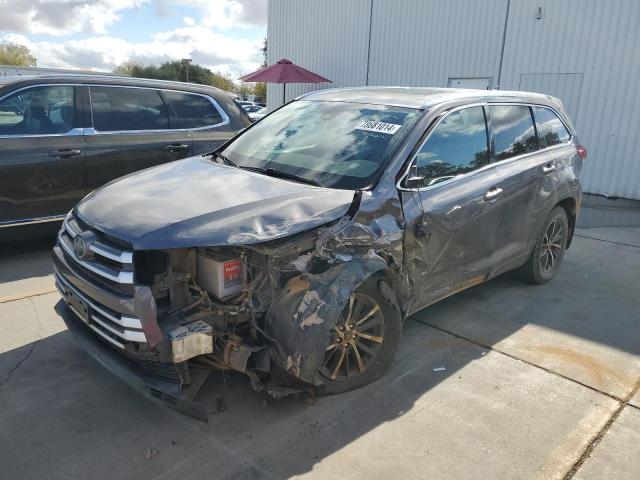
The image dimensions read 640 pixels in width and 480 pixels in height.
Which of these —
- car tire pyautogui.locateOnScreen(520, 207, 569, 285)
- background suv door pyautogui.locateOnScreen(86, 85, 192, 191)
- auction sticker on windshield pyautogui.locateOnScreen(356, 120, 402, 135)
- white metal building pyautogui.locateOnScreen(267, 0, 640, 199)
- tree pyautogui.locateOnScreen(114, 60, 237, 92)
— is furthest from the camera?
tree pyautogui.locateOnScreen(114, 60, 237, 92)

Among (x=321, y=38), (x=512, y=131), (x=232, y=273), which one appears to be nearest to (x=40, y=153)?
(x=232, y=273)

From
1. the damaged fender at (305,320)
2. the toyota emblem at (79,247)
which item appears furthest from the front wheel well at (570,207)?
the toyota emblem at (79,247)

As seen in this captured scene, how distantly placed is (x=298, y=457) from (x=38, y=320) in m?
2.54

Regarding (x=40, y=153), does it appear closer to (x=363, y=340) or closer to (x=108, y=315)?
(x=108, y=315)

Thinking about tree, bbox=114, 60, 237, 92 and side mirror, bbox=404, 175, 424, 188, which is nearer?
side mirror, bbox=404, 175, 424, 188

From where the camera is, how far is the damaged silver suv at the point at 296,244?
2764mm

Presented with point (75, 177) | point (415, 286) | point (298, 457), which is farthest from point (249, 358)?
point (75, 177)

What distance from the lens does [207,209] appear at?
2891 millimetres

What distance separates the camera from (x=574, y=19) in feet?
33.8

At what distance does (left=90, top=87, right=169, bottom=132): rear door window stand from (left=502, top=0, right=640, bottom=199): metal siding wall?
26.8 ft

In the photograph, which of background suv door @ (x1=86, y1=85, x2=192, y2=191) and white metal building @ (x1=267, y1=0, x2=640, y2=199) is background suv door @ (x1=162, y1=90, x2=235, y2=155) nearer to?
background suv door @ (x1=86, y1=85, x2=192, y2=191)

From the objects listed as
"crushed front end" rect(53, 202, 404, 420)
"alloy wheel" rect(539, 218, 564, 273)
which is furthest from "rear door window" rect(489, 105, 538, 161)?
"crushed front end" rect(53, 202, 404, 420)

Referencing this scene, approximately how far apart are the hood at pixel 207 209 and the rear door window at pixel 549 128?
2652 mm

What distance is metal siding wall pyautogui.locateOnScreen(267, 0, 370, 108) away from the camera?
14.6 metres
